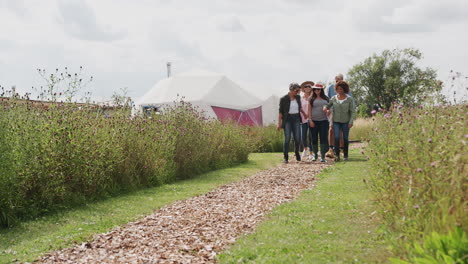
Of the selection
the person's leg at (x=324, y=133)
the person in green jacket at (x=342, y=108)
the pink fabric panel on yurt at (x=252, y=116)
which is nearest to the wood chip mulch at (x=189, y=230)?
the person in green jacket at (x=342, y=108)

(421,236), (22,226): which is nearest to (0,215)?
(22,226)

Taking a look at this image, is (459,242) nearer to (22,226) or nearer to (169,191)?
(22,226)

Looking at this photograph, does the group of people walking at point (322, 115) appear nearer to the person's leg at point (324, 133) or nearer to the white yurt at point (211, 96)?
the person's leg at point (324, 133)

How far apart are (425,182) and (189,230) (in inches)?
111

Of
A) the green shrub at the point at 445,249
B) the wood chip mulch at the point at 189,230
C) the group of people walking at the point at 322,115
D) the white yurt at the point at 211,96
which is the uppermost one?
the white yurt at the point at 211,96

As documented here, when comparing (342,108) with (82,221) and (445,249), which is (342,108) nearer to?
(82,221)

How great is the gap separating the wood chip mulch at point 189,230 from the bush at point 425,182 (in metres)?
1.72

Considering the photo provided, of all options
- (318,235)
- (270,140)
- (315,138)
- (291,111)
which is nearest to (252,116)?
(270,140)

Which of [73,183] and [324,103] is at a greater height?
[324,103]

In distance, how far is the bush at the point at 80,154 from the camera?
6.35 metres

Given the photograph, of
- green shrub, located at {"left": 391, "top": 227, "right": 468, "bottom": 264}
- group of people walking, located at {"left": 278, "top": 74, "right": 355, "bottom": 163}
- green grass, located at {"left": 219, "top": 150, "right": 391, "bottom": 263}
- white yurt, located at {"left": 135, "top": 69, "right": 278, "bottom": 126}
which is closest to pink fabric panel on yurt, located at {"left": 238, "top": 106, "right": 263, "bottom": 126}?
white yurt, located at {"left": 135, "top": 69, "right": 278, "bottom": 126}

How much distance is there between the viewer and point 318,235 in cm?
470

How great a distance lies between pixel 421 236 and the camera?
3.80m

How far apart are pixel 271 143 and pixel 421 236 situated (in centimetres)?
1342
